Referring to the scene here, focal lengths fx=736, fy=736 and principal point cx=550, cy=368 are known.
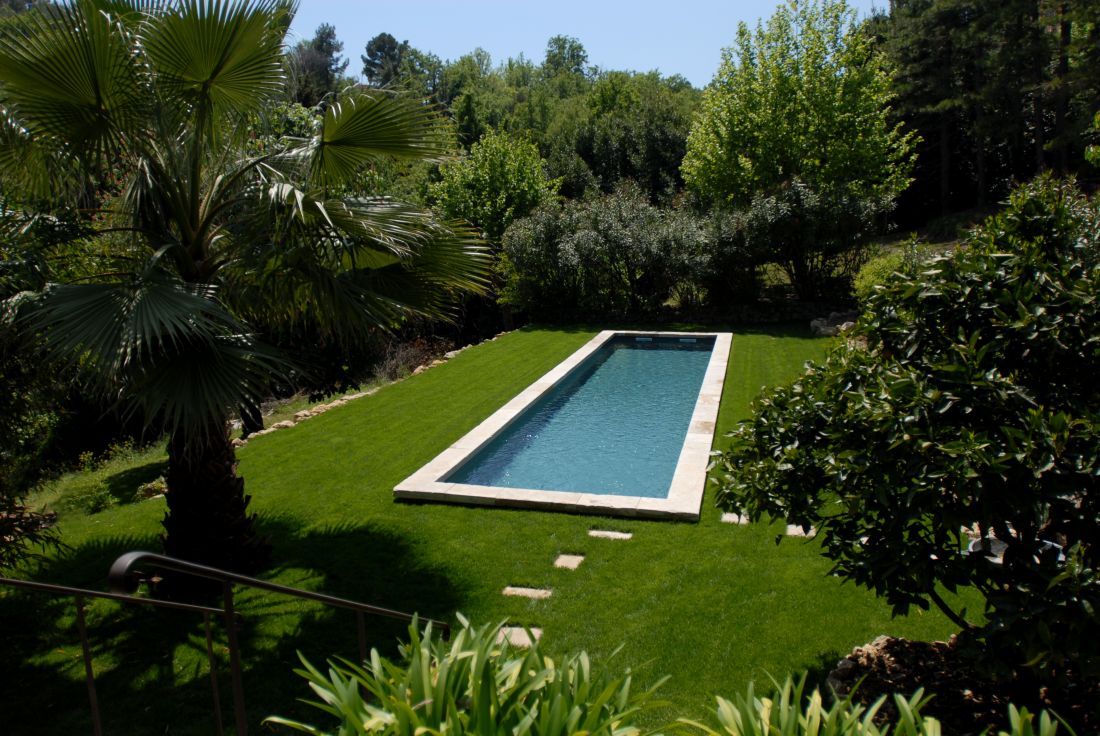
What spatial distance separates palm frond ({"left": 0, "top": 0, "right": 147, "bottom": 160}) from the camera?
4473 mm

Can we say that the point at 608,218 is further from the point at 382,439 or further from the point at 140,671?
the point at 140,671

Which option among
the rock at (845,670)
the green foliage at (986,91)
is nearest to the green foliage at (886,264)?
the rock at (845,670)

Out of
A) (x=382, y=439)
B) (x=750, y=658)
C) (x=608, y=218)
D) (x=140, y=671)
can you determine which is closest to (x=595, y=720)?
(x=750, y=658)

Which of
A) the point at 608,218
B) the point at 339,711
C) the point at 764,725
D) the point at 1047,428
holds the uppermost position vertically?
the point at 608,218

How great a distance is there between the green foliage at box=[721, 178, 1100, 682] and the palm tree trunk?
155 inches

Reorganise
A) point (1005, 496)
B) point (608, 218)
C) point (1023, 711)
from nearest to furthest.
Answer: point (1023, 711) → point (1005, 496) → point (608, 218)

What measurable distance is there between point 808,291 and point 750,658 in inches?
588

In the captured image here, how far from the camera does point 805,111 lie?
20516mm

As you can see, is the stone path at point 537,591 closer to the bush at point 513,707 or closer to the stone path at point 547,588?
the stone path at point 547,588

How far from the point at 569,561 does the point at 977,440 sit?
3883mm

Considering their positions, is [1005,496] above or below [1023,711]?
above

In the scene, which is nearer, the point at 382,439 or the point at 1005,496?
the point at 1005,496

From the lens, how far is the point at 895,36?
95.2 feet

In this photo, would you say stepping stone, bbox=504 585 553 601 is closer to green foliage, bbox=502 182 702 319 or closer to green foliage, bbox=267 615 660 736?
green foliage, bbox=267 615 660 736
